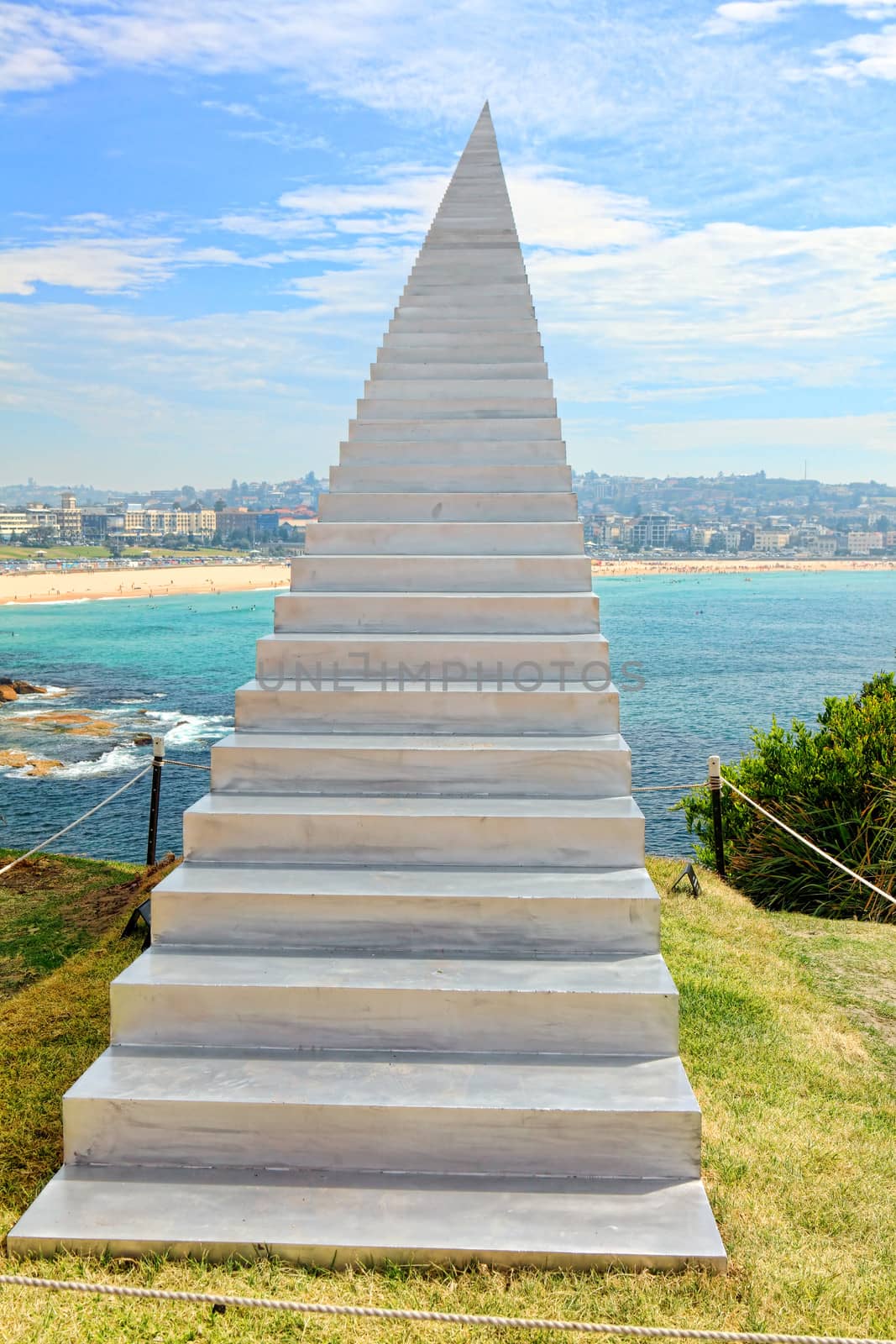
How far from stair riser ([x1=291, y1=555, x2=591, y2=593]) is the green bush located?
4185 millimetres

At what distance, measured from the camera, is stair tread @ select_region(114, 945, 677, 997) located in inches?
145

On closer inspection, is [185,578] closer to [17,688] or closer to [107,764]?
[17,688]

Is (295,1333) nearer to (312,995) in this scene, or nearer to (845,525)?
(312,995)

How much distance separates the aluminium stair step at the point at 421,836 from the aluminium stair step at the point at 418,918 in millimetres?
217

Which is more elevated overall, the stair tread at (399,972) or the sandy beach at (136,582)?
the stair tread at (399,972)

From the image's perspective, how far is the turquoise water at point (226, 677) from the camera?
23.3 metres

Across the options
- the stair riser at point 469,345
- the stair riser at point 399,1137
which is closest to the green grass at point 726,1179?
the stair riser at point 399,1137

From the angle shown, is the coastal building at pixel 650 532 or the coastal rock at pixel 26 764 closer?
the coastal rock at pixel 26 764

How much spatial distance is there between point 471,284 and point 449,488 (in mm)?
2651

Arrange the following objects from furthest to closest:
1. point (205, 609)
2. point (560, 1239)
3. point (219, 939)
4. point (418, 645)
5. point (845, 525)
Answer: point (845, 525) → point (205, 609) → point (418, 645) → point (219, 939) → point (560, 1239)

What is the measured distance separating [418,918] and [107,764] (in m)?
24.2

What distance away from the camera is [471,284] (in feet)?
25.8

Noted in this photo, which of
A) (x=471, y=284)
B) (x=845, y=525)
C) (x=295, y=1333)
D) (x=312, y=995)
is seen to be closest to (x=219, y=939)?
(x=312, y=995)

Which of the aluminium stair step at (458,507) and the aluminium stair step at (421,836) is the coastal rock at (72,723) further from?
the aluminium stair step at (421,836)
